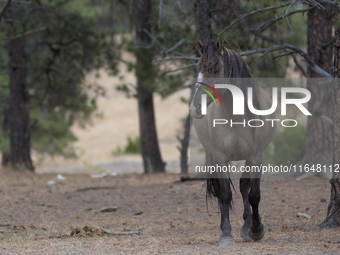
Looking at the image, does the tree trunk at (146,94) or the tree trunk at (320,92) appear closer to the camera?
the tree trunk at (320,92)

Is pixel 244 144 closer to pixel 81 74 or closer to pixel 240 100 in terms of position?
pixel 240 100

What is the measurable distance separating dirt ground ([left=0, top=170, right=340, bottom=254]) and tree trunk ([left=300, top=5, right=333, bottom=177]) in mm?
704

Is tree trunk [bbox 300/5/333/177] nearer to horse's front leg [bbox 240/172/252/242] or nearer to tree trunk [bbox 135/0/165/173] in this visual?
horse's front leg [bbox 240/172/252/242]

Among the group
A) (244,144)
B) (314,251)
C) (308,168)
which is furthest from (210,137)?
(308,168)

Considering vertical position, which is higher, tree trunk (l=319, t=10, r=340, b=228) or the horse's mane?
the horse's mane

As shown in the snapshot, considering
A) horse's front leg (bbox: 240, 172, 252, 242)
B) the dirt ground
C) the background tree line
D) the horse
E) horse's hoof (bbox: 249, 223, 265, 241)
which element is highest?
the background tree line

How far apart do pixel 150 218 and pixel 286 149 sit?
299 inches

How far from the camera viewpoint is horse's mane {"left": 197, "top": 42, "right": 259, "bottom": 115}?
4.61 metres

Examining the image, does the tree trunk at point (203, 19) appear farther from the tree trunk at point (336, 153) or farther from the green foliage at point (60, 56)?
the green foliage at point (60, 56)

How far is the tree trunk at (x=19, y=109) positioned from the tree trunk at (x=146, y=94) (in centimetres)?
367

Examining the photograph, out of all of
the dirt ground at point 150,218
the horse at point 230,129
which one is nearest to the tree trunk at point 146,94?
the dirt ground at point 150,218

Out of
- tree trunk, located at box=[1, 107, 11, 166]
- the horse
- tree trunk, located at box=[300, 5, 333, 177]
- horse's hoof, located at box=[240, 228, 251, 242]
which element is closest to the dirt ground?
horse's hoof, located at box=[240, 228, 251, 242]

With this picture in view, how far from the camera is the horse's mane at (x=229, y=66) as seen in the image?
4605mm

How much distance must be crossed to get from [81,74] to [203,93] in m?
10.4
